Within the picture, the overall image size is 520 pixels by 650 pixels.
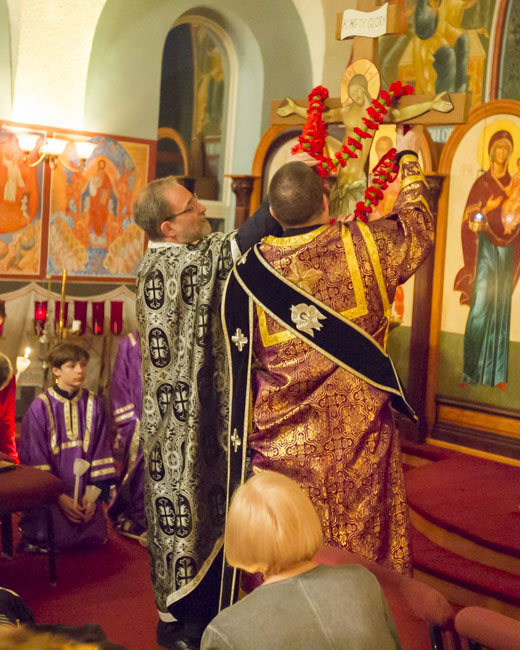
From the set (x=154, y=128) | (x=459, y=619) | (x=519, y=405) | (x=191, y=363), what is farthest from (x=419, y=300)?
(x=459, y=619)

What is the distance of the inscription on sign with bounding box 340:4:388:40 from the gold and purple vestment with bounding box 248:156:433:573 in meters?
0.54

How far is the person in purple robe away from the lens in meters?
5.50

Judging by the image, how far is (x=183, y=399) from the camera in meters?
3.59

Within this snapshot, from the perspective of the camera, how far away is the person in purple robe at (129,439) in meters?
5.50

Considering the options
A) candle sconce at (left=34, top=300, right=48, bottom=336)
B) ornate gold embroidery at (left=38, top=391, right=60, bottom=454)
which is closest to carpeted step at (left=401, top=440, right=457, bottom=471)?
ornate gold embroidery at (left=38, top=391, right=60, bottom=454)

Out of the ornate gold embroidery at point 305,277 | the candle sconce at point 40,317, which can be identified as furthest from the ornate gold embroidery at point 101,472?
the ornate gold embroidery at point 305,277

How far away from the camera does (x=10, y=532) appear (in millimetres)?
4945

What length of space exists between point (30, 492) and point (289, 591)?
307cm

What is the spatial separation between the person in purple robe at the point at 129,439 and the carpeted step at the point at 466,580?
183 cm

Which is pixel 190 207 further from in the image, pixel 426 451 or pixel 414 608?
pixel 426 451

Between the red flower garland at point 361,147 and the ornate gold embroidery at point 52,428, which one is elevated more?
the red flower garland at point 361,147

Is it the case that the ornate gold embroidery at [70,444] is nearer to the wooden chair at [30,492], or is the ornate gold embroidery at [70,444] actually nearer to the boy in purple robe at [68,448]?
the boy in purple robe at [68,448]

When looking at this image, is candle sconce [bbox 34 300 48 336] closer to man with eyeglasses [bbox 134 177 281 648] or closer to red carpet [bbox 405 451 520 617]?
red carpet [bbox 405 451 520 617]

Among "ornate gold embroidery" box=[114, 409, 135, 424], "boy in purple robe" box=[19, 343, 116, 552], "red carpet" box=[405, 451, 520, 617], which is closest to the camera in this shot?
"red carpet" box=[405, 451, 520, 617]
